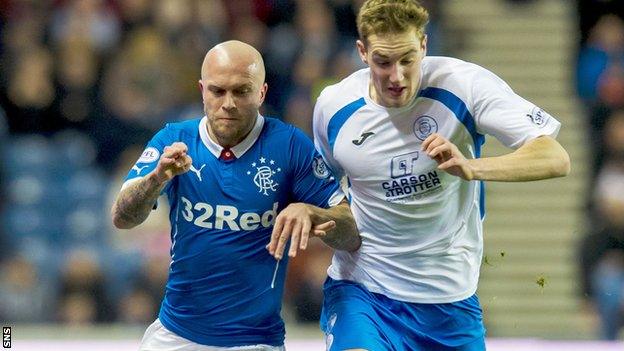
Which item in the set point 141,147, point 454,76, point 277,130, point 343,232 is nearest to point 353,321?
point 343,232

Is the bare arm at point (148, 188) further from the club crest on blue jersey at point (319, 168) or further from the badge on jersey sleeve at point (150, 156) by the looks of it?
the club crest on blue jersey at point (319, 168)

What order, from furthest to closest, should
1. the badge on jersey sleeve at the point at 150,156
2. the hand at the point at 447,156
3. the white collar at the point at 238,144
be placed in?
the white collar at the point at 238,144 → the badge on jersey sleeve at the point at 150,156 → the hand at the point at 447,156

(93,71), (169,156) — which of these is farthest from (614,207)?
(169,156)

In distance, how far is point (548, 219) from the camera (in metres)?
10.7

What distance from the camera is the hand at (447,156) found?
457 cm

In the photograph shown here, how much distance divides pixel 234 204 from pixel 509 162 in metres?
1.13

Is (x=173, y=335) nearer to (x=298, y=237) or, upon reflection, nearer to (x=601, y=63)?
(x=298, y=237)

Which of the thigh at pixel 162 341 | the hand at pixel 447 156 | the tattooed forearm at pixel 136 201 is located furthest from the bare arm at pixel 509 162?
the thigh at pixel 162 341

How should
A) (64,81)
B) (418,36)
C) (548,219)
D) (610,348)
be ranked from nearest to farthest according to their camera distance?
(418,36) → (610,348) → (64,81) → (548,219)

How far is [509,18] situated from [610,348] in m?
4.90

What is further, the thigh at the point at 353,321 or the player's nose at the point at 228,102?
the thigh at the point at 353,321

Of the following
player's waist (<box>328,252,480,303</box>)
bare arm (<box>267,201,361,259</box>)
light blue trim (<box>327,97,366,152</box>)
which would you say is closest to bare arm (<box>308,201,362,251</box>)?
bare arm (<box>267,201,361,259</box>)

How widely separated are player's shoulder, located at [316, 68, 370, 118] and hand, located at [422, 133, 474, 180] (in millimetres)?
738

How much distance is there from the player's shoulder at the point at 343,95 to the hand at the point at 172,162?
0.87m
